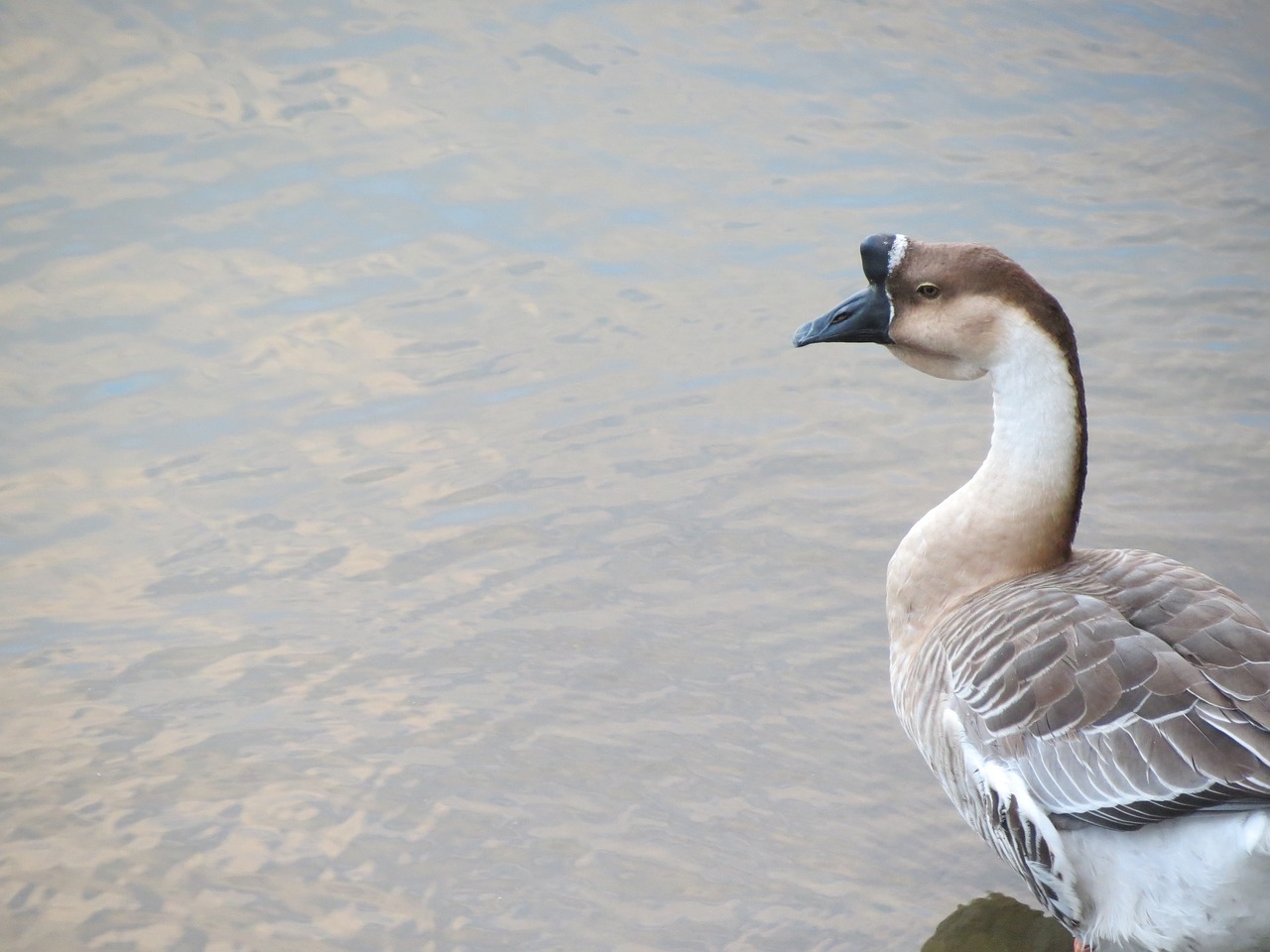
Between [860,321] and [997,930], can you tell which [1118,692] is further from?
[860,321]

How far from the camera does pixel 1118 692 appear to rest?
272cm

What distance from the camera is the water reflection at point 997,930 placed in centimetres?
323

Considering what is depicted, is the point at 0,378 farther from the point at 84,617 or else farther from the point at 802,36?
the point at 802,36

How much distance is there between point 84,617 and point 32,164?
3602 millimetres

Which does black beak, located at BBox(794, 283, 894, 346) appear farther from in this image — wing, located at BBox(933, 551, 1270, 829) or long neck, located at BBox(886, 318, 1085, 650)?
wing, located at BBox(933, 551, 1270, 829)

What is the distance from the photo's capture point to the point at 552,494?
197 inches

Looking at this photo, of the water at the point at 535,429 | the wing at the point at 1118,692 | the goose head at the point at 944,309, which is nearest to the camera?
the wing at the point at 1118,692

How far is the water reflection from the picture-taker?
3.23 metres

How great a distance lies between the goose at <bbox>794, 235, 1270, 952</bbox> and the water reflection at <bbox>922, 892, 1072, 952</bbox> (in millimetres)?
248

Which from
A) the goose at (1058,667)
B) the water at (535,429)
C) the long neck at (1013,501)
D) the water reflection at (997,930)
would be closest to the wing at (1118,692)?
the goose at (1058,667)

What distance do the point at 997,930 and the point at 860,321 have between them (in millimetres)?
1593

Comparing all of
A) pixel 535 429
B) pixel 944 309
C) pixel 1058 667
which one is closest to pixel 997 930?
pixel 1058 667

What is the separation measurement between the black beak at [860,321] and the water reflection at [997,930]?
1.49 metres

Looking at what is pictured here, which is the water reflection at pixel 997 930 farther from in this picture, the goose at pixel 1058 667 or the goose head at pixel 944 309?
the goose head at pixel 944 309
